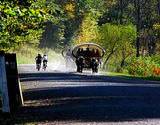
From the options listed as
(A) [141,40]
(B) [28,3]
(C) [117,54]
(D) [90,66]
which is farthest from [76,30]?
(B) [28,3]

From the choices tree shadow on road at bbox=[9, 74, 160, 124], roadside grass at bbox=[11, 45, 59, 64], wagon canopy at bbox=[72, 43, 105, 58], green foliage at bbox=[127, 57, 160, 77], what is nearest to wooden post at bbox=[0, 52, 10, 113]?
tree shadow on road at bbox=[9, 74, 160, 124]

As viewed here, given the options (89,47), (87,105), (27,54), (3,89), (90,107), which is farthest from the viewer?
(27,54)

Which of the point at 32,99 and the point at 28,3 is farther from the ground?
the point at 28,3

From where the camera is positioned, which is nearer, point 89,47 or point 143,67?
point 143,67

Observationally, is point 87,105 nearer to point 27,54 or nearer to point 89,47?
point 89,47

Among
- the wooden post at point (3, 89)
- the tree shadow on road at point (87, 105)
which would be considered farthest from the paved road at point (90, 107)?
the wooden post at point (3, 89)

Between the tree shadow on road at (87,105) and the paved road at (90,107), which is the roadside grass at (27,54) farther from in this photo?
the tree shadow on road at (87,105)

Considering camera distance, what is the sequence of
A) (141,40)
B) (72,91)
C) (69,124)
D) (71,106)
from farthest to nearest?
1. (141,40)
2. (72,91)
3. (71,106)
4. (69,124)

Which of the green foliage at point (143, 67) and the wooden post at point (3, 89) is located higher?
the wooden post at point (3, 89)

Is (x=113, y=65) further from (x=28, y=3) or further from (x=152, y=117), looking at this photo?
(x=152, y=117)

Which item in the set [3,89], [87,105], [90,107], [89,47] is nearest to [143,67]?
[89,47]

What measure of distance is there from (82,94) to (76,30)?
94.2 meters

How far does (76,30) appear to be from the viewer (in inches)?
4798

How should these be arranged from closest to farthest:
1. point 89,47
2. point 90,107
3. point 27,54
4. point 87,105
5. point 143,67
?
point 90,107, point 87,105, point 143,67, point 89,47, point 27,54
